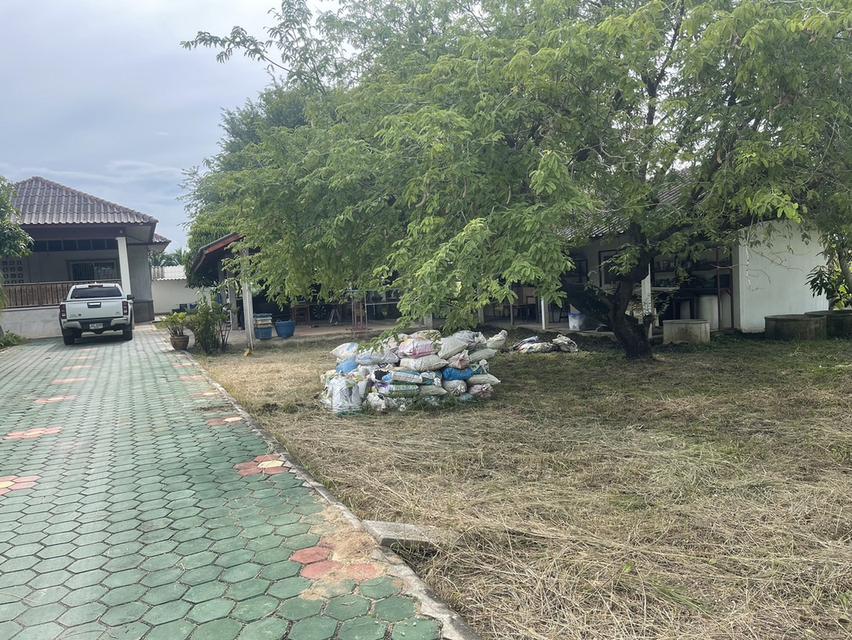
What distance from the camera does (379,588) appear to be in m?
2.73

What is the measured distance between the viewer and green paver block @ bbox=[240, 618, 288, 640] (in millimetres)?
2393

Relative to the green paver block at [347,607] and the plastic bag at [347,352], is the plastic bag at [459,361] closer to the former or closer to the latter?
the plastic bag at [347,352]

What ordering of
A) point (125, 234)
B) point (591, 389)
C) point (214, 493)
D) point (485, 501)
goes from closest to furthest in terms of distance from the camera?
point (485, 501), point (214, 493), point (591, 389), point (125, 234)

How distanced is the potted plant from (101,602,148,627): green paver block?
1173cm

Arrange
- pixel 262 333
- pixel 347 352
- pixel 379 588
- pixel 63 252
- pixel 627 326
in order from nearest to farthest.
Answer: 1. pixel 379 588
2. pixel 347 352
3. pixel 627 326
4. pixel 262 333
5. pixel 63 252

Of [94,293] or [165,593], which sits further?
[94,293]

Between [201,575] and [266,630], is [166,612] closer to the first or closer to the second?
[201,575]

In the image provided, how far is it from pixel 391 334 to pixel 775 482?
135 inches

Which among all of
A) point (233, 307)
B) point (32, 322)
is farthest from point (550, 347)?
point (32, 322)

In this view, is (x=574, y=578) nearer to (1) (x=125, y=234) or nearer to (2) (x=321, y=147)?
(2) (x=321, y=147)

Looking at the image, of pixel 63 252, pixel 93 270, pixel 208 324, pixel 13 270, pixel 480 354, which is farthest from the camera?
pixel 93 270

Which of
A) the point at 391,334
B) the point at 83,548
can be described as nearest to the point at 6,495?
the point at 83,548

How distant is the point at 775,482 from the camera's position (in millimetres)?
3910

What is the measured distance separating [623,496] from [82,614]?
3.14 metres
